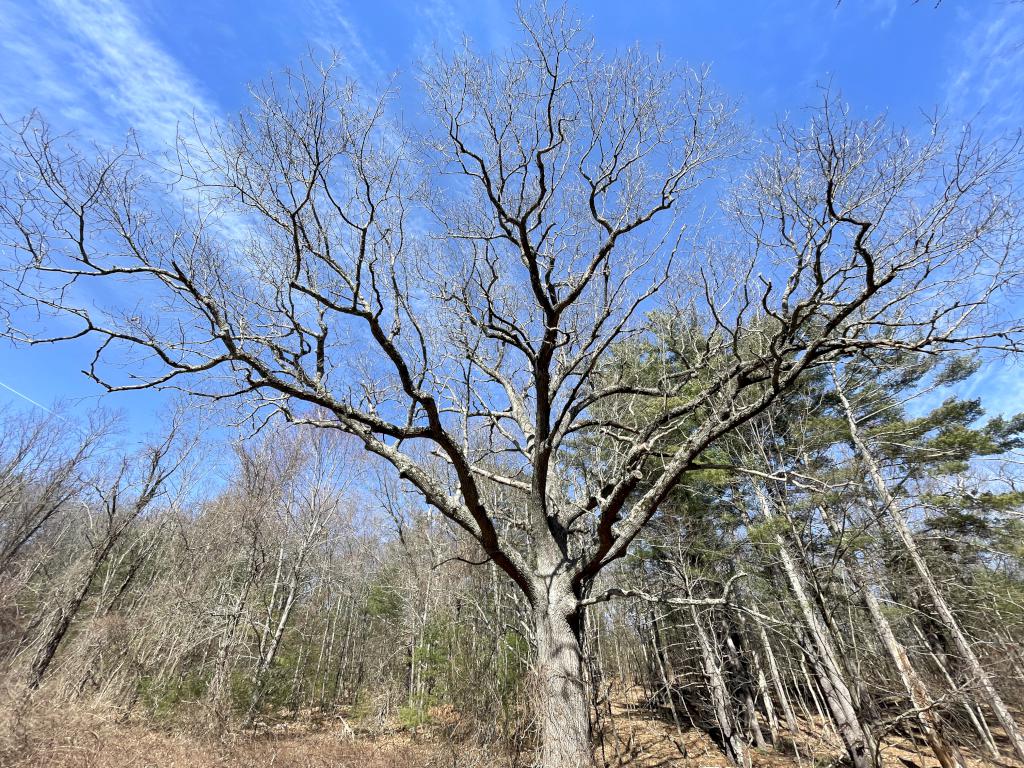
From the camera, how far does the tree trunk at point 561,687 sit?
4.23 meters

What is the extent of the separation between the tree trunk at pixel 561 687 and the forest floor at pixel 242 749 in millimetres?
1011

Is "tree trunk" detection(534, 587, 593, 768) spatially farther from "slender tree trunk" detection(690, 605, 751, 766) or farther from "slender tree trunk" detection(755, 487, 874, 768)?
"slender tree trunk" detection(690, 605, 751, 766)

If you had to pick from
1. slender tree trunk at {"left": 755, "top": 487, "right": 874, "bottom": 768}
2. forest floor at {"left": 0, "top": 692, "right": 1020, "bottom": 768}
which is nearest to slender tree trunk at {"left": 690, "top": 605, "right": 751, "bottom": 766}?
forest floor at {"left": 0, "top": 692, "right": 1020, "bottom": 768}

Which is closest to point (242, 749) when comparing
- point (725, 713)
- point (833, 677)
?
point (725, 713)

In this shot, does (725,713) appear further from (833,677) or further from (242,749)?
(242,749)

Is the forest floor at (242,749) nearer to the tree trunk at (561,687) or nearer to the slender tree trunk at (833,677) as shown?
the slender tree trunk at (833,677)

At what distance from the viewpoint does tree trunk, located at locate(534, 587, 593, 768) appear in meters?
4.23

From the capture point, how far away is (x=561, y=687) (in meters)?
4.55

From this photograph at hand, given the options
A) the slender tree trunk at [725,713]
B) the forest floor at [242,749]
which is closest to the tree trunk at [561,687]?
the forest floor at [242,749]

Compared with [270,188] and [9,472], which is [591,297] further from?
[9,472]

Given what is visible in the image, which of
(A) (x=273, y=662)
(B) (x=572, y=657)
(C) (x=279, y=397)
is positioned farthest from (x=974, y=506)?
(A) (x=273, y=662)

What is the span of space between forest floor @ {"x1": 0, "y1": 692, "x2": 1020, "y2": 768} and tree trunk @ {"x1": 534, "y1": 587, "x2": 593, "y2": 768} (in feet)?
3.32

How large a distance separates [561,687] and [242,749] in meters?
7.62

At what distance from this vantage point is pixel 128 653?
12.0 metres
